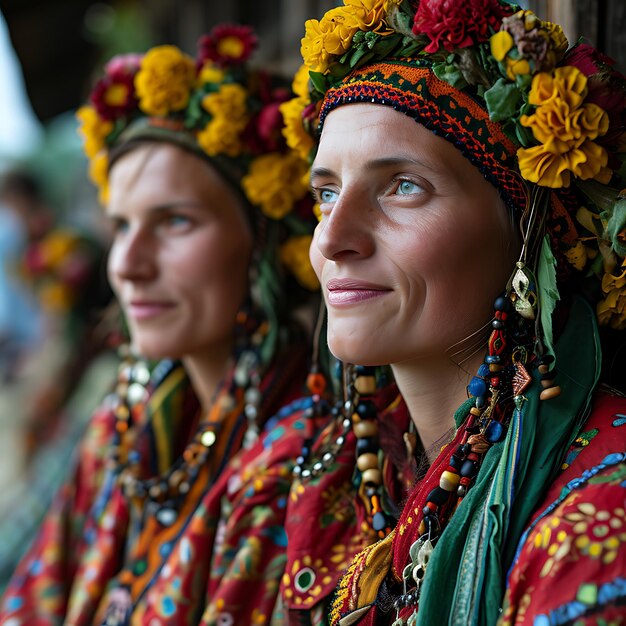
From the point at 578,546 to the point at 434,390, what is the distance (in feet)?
1.59

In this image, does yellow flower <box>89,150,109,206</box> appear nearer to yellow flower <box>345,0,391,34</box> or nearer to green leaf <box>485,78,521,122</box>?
yellow flower <box>345,0,391,34</box>

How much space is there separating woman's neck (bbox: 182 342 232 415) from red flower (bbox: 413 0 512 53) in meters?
1.18

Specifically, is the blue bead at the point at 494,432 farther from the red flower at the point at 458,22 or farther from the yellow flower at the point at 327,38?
the yellow flower at the point at 327,38

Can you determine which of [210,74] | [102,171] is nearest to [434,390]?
[210,74]

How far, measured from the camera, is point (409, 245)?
1544 mm

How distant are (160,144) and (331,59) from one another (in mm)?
836

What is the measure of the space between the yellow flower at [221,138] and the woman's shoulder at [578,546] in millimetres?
1279

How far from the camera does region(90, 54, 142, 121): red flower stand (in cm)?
253

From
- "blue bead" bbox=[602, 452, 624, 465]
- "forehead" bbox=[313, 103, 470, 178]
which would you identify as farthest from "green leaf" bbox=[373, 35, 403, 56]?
"blue bead" bbox=[602, 452, 624, 465]

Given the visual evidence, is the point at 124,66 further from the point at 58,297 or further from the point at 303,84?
the point at 58,297

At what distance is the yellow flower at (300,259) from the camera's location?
7.80 ft

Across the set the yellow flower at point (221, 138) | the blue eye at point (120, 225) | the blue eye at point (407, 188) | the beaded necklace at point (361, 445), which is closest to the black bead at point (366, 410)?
the beaded necklace at point (361, 445)

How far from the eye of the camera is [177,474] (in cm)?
239

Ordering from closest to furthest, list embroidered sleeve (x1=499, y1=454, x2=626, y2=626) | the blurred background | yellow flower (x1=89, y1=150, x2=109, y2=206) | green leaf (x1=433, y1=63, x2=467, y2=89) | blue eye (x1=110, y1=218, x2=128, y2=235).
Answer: embroidered sleeve (x1=499, y1=454, x2=626, y2=626) → green leaf (x1=433, y1=63, x2=467, y2=89) → blue eye (x1=110, y1=218, x2=128, y2=235) → yellow flower (x1=89, y1=150, x2=109, y2=206) → the blurred background
